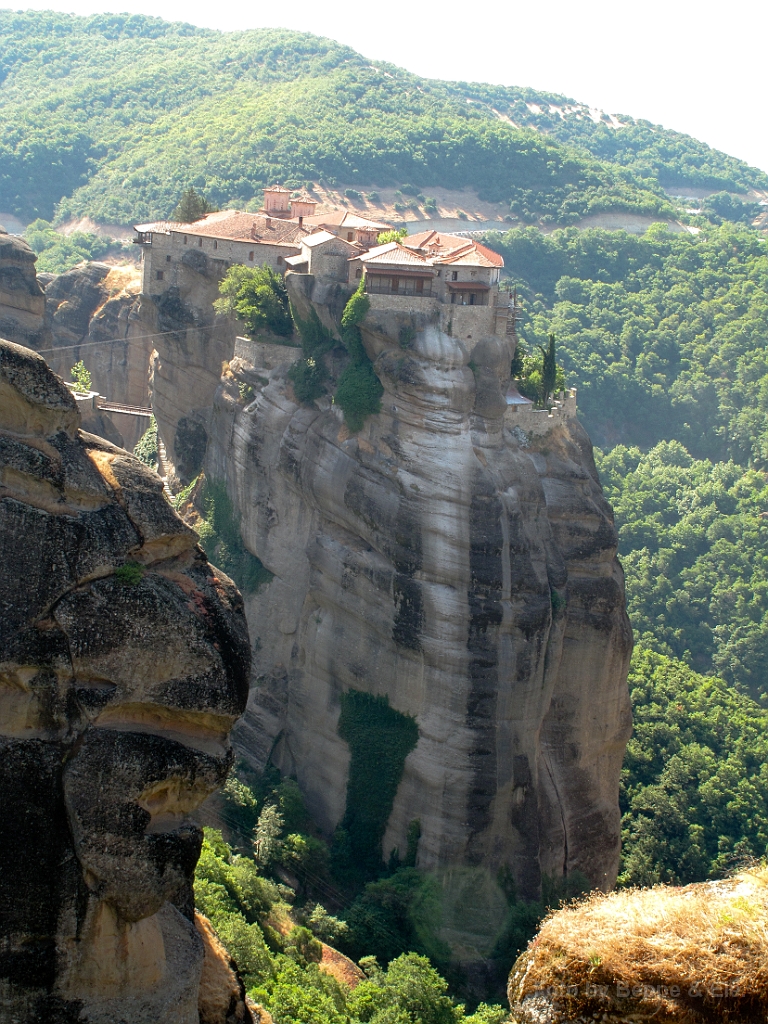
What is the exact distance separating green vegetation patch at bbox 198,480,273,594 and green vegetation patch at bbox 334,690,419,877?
260 inches

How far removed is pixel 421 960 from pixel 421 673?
343 inches

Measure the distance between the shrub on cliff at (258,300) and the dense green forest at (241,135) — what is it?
166ft

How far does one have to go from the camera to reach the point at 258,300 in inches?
1699

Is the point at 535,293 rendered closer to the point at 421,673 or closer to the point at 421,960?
the point at 421,673

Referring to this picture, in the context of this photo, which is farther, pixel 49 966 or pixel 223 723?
pixel 223 723

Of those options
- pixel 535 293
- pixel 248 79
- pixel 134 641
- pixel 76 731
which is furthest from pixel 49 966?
pixel 248 79

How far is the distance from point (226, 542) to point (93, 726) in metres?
27.4

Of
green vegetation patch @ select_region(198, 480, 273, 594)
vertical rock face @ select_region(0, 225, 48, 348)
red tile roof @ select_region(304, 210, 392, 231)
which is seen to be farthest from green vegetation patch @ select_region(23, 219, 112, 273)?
green vegetation patch @ select_region(198, 480, 273, 594)

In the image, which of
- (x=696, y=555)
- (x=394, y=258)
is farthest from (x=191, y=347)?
(x=696, y=555)

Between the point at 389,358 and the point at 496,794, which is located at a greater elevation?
the point at 389,358

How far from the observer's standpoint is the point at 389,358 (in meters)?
37.7

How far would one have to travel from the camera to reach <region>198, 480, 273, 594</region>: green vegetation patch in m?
42.1

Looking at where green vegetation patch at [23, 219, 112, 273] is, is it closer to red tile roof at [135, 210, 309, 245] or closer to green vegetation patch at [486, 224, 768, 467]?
green vegetation patch at [486, 224, 768, 467]

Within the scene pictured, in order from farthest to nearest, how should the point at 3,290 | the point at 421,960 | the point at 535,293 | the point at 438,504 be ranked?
the point at 535,293 → the point at 3,290 → the point at 438,504 → the point at 421,960
